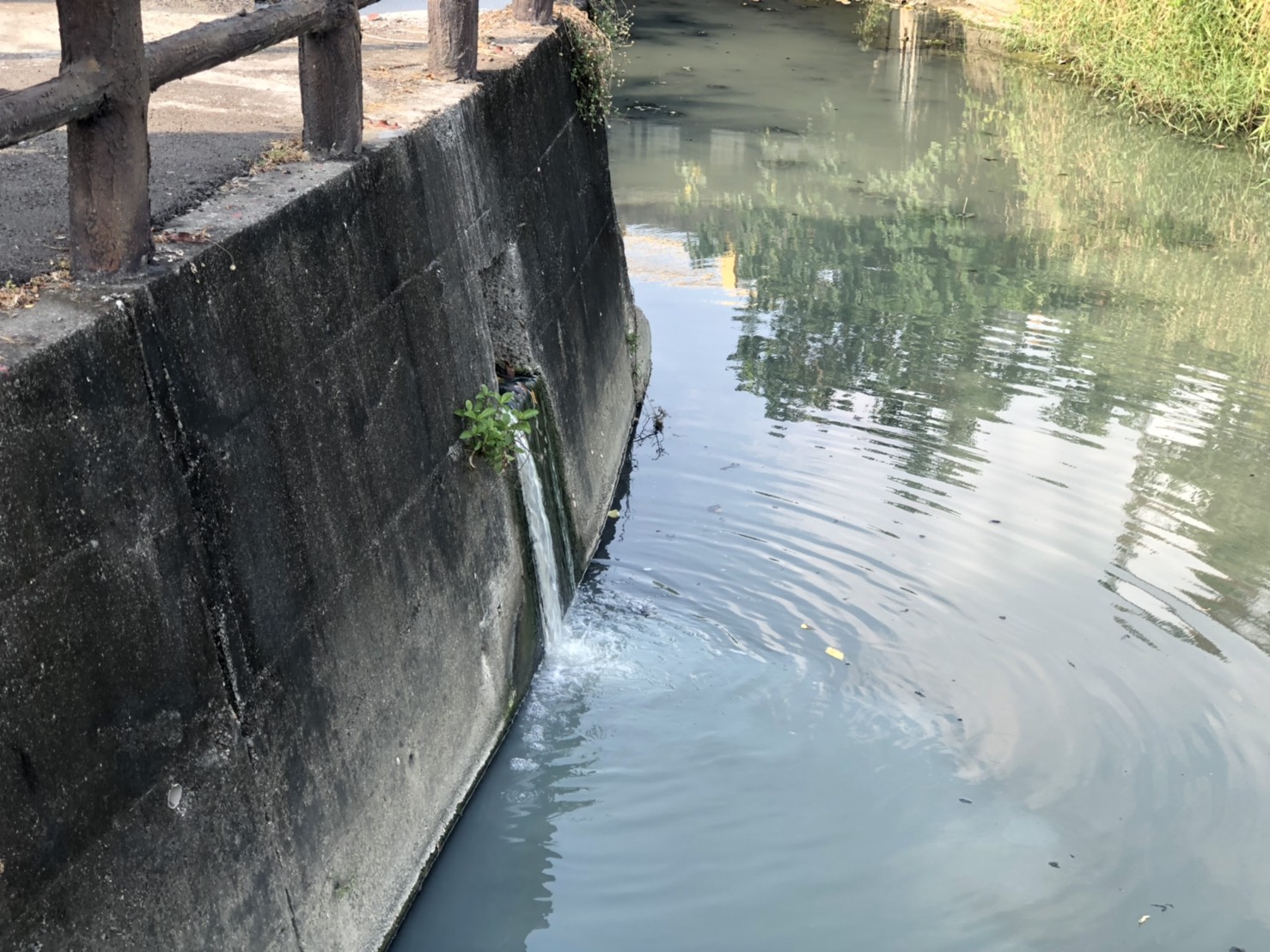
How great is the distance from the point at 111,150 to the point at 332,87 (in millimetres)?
1649

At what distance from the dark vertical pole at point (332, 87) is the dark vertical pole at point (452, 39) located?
1.52m

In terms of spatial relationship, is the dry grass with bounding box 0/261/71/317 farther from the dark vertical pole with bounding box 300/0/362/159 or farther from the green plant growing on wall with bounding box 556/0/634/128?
the green plant growing on wall with bounding box 556/0/634/128

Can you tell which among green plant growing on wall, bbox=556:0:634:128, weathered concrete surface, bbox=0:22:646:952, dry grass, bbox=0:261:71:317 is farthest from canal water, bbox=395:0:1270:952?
dry grass, bbox=0:261:71:317

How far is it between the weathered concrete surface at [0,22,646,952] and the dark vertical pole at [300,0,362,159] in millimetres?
144

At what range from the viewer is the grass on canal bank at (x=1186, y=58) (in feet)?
57.6

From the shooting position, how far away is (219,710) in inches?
151

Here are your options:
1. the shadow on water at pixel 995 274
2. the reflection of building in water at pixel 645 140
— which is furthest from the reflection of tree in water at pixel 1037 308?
the reflection of building in water at pixel 645 140

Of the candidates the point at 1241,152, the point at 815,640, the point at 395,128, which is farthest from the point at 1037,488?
the point at 1241,152

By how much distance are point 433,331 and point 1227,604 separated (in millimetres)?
4748

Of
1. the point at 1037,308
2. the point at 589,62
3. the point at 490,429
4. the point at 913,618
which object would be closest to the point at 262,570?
the point at 490,429

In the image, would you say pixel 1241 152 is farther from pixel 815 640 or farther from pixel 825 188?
pixel 815 640

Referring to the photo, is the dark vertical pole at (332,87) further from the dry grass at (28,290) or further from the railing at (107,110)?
the dry grass at (28,290)

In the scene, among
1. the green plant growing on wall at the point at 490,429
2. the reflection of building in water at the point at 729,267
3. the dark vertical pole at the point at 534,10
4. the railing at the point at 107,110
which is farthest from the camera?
the reflection of building in water at the point at 729,267

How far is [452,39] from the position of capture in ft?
21.8
